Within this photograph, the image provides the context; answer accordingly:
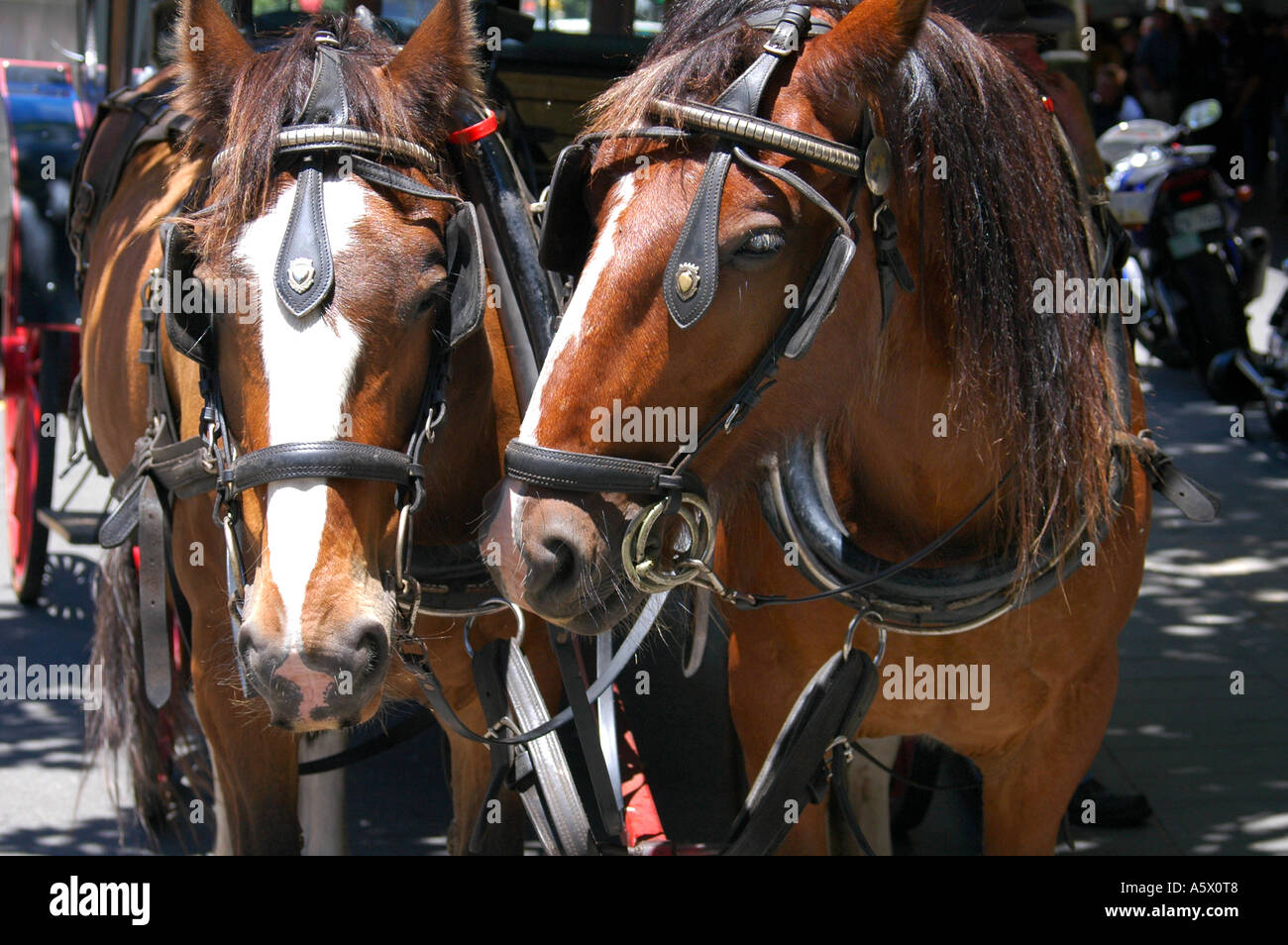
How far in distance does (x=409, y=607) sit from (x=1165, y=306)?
6.96 metres

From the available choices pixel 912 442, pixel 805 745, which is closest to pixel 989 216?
pixel 912 442

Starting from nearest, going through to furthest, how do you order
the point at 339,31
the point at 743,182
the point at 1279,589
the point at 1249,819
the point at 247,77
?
the point at 743,182 → the point at 247,77 → the point at 339,31 → the point at 1249,819 → the point at 1279,589

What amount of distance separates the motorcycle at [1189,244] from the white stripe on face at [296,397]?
19.7ft

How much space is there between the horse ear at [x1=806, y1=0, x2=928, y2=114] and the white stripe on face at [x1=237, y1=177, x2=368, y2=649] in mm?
757

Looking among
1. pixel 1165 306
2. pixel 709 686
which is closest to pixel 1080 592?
pixel 709 686

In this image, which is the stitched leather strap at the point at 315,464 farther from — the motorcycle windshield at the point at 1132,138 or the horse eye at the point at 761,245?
the motorcycle windshield at the point at 1132,138

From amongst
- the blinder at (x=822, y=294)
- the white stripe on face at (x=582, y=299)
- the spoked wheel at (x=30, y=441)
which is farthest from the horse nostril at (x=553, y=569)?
the spoked wheel at (x=30, y=441)

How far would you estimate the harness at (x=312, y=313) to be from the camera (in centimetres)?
187

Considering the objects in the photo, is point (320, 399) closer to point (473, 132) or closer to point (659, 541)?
point (659, 541)

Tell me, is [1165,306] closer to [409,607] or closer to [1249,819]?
[1249,819]

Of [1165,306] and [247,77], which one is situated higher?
[247,77]

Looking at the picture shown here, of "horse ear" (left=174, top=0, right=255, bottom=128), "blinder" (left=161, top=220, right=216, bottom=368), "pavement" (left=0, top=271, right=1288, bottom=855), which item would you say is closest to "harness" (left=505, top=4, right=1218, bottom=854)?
"blinder" (left=161, top=220, right=216, bottom=368)

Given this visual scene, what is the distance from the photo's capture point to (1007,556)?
2143 mm

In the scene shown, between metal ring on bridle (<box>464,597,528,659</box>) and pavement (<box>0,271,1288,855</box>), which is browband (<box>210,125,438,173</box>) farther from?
pavement (<box>0,271,1288,855</box>)
